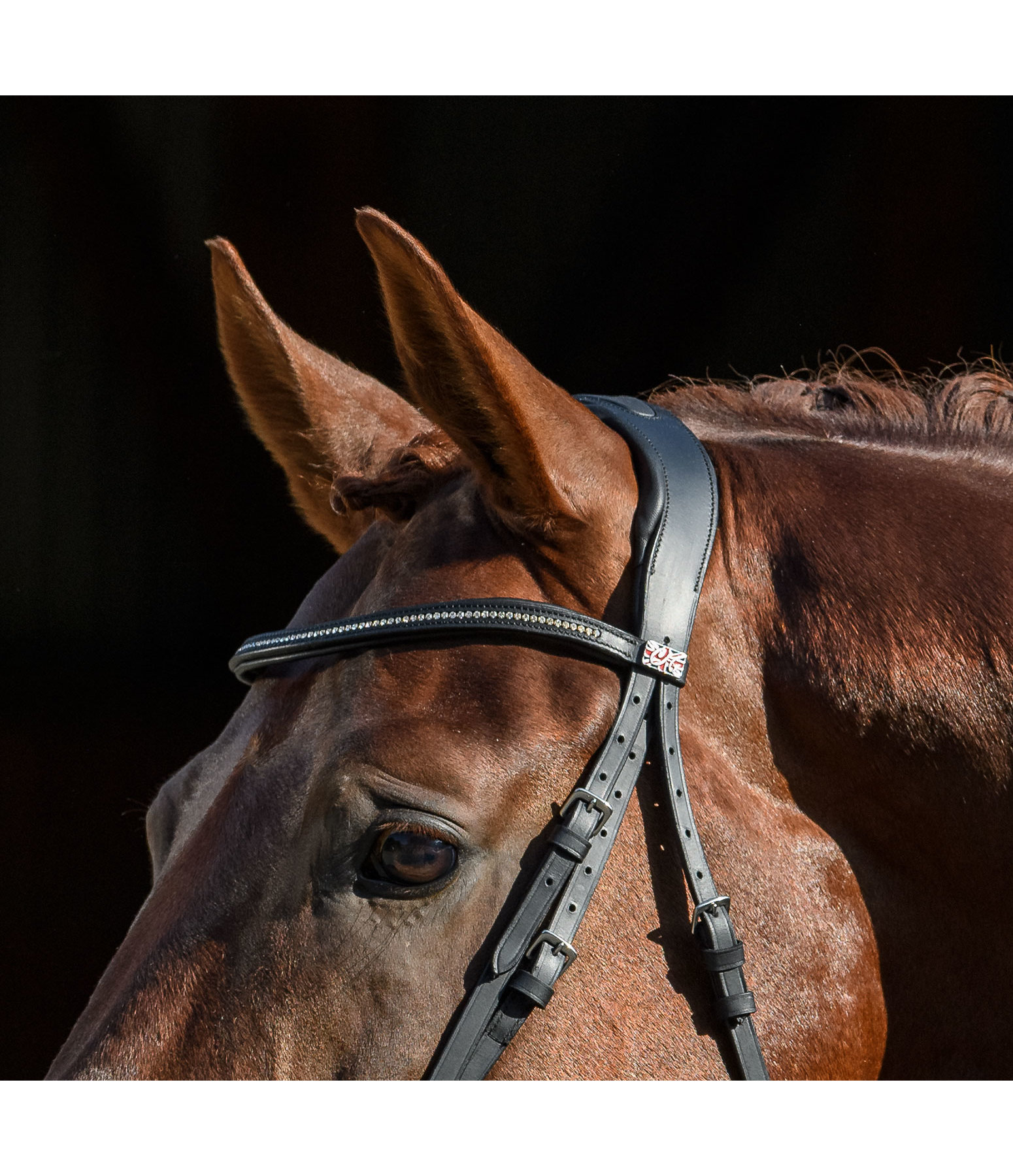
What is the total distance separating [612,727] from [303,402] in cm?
69

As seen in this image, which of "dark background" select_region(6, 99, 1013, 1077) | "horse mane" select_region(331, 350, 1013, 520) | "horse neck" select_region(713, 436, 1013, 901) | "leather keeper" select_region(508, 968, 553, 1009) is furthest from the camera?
"dark background" select_region(6, 99, 1013, 1077)

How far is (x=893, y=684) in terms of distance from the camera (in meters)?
1.08

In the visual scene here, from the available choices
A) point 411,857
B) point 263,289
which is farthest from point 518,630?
point 263,289

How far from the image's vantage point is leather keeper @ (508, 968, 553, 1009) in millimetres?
977

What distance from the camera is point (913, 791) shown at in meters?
1.09

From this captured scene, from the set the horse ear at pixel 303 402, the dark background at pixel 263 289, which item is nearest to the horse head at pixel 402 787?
the horse ear at pixel 303 402

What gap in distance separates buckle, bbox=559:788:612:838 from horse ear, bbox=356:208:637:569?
0.90 ft

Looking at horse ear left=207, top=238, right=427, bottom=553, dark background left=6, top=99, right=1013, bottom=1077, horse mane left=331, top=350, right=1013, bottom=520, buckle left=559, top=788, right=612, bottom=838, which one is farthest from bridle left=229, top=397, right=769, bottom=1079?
dark background left=6, top=99, right=1013, bottom=1077

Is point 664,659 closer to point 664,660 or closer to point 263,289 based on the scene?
point 664,660

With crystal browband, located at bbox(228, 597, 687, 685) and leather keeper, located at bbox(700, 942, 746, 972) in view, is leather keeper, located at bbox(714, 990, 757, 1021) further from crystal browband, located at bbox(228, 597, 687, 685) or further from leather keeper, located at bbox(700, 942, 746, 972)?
crystal browband, located at bbox(228, 597, 687, 685)

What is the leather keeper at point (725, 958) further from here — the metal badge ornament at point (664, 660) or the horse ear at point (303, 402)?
the horse ear at point (303, 402)

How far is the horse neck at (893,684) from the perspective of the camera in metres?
1.08

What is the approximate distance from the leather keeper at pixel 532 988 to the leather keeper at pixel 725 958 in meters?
0.16

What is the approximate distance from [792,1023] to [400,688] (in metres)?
0.52
